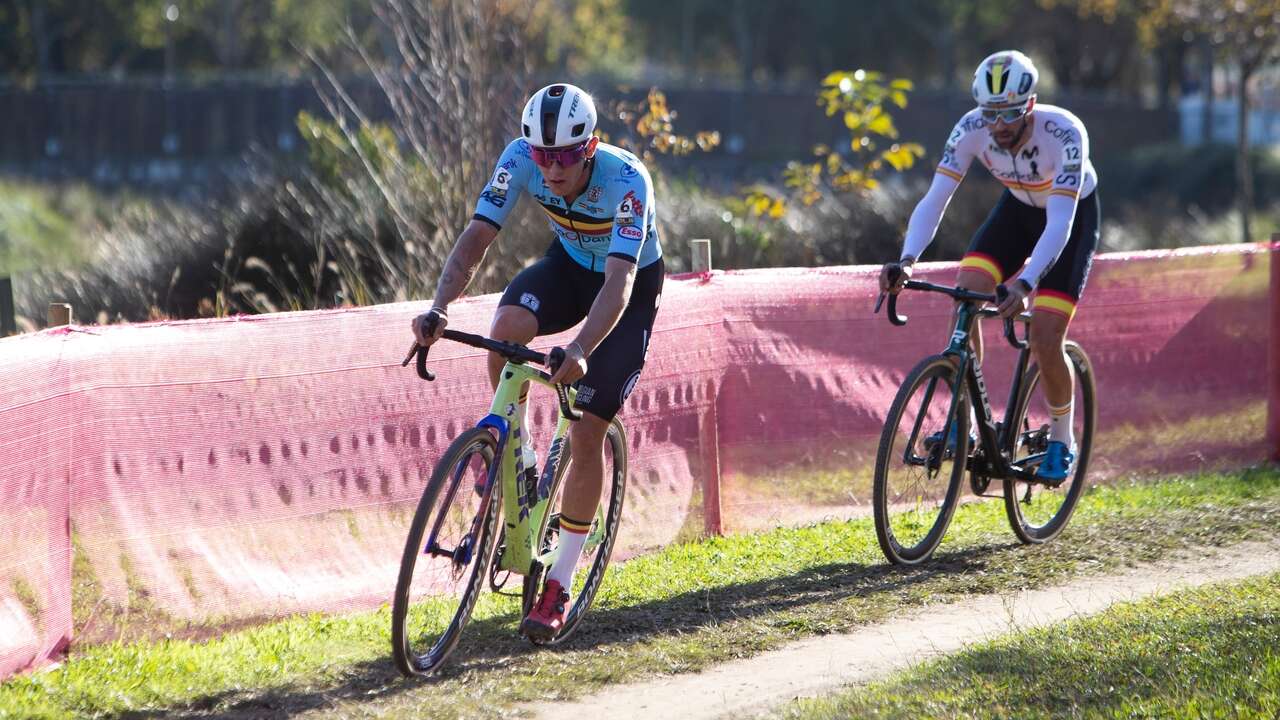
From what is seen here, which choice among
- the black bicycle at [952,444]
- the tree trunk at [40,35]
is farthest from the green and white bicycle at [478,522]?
the tree trunk at [40,35]

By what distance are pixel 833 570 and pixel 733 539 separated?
2.63 ft

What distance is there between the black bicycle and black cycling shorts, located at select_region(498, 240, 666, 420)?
134cm

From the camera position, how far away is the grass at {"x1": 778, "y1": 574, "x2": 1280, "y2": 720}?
497cm

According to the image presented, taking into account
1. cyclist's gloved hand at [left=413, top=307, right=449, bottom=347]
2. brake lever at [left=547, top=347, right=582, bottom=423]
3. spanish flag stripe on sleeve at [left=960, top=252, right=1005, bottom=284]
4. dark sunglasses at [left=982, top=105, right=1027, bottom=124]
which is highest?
dark sunglasses at [left=982, top=105, right=1027, bottom=124]

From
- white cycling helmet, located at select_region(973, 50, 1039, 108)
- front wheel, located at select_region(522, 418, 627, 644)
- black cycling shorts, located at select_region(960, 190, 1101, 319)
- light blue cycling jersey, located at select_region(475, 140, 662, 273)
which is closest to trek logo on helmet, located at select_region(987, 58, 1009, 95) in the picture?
white cycling helmet, located at select_region(973, 50, 1039, 108)

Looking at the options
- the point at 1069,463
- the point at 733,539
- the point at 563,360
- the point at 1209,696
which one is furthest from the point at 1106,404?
the point at 563,360

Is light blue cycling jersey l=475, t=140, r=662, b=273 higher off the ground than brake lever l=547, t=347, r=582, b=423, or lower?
higher

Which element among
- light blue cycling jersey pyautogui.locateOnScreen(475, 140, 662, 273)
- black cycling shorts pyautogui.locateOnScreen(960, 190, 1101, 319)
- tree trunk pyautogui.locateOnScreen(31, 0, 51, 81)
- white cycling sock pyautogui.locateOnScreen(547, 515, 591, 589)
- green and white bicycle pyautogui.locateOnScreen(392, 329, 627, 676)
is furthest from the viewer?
tree trunk pyautogui.locateOnScreen(31, 0, 51, 81)

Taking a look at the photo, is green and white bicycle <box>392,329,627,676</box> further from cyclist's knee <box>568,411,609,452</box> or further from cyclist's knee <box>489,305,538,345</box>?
cyclist's knee <box>489,305,538,345</box>

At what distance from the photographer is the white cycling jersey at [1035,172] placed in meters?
6.81

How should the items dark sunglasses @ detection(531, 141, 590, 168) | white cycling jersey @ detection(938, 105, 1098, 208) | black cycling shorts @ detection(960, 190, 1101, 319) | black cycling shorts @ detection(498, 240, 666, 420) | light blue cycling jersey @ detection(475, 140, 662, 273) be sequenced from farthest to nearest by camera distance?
black cycling shorts @ detection(960, 190, 1101, 319) < white cycling jersey @ detection(938, 105, 1098, 208) < black cycling shorts @ detection(498, 240, 666, 420) < light blue cycling jersey @ detection(475, 140, 662, 273) < dark sunglasses @ detection(531, 141, 590, 168)

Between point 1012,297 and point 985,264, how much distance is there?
0.76 m

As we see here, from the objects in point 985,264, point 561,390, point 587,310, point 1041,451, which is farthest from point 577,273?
point 1041,451

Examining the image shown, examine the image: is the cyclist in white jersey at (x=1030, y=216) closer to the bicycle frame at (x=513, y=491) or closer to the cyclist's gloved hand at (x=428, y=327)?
the bicycle frame at (x=513, y=491)
